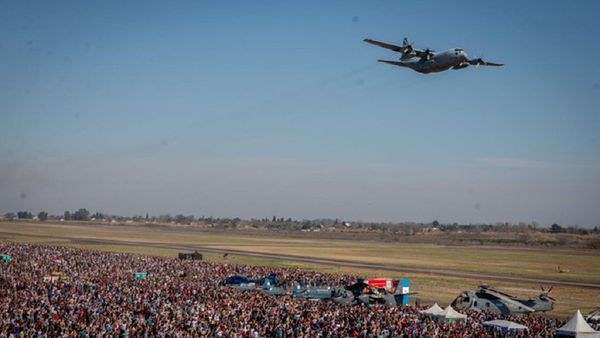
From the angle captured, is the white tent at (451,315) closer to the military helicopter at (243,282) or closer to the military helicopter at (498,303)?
the military helicopter at (498,303)

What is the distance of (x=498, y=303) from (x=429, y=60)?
17.8 metres

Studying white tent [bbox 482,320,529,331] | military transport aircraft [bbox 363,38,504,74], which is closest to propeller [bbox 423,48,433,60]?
military transport aircraft [bbox 363,38,504,74]

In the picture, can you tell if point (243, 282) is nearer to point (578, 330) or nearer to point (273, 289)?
point (273, 289)

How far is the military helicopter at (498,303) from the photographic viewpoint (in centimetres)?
3888

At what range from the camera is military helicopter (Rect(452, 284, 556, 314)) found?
38.9m

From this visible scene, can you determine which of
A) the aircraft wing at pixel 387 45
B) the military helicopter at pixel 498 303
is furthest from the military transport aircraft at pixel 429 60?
the military helicopter at pixel 498 303

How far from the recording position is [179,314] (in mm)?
30141

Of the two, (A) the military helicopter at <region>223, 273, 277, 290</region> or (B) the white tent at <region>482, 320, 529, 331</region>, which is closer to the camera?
(B) the white tent at <region>482, 320, 529, 331</region>

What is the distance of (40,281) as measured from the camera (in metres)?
43.2

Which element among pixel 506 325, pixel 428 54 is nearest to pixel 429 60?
pixel 428 54

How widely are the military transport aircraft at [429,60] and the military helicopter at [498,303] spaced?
15.7 metres

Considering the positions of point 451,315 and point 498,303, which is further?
point 498,303

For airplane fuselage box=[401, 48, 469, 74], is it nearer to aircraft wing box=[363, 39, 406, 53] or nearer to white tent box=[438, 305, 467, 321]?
aircraft wing box=[363, 39, 406, 53]

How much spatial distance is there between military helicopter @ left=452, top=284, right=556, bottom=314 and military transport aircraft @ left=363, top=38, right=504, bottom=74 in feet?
51.6
